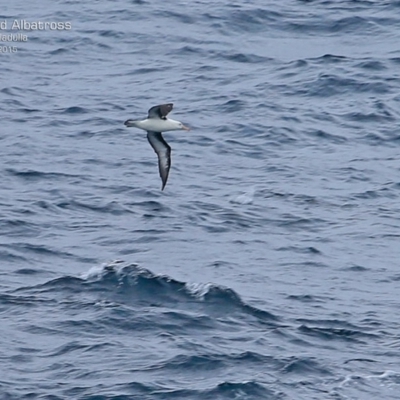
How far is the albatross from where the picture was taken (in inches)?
827

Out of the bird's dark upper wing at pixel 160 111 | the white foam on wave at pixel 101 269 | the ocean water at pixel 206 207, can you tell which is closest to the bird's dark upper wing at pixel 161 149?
→ the bird's dark upper wing at pixel 160 111

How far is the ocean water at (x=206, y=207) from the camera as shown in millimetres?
19438

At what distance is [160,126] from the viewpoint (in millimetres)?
21594

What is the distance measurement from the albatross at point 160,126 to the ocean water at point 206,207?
1743 mm

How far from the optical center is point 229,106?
3056 cm

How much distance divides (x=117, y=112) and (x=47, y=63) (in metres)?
Answer: 4.71

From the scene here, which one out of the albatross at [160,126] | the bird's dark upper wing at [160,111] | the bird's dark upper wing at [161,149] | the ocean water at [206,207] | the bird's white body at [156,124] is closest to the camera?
the ocean water at [206,207]

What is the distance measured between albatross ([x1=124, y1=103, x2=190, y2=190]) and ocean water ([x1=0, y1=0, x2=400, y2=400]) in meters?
1.74

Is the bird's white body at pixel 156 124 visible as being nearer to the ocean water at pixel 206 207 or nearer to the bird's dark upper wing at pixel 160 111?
the bird's dark upper wing at pixel 160 111

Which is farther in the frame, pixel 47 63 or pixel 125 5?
pixel 125 5

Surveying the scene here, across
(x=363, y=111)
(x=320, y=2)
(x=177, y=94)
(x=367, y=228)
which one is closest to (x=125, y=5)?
(x=320, y=2)

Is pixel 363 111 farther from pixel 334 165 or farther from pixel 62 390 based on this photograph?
pixel 62 390

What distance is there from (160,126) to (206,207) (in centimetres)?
399

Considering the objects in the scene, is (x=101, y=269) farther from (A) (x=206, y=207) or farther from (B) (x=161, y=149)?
(A) (x=206, y=207)
